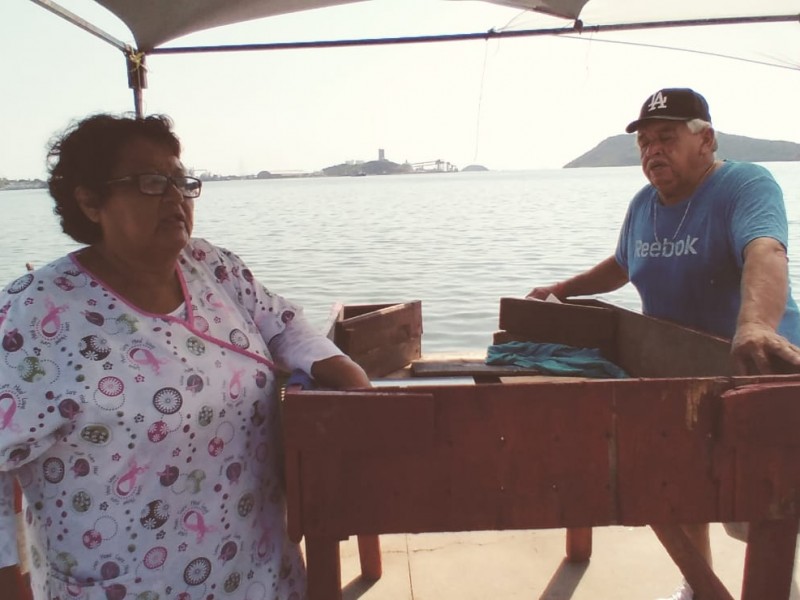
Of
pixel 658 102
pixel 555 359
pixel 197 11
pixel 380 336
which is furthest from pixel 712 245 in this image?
pixel 197 11

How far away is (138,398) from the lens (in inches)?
57.1

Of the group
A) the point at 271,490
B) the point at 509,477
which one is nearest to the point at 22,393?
the point at 271,490

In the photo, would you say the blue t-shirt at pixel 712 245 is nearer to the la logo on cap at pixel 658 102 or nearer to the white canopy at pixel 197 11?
the la logo on cap at pixel 658 102

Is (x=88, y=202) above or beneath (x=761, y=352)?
above

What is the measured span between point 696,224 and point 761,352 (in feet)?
2.95

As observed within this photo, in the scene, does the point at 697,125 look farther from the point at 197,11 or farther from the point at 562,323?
the point at 197,11

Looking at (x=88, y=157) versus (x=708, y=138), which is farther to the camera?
(x=708, y=138)

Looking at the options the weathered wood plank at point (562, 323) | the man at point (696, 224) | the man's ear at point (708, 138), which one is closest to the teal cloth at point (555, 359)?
the weathered wood plank at point (562, 323)

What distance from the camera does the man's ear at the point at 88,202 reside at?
5.34 feet

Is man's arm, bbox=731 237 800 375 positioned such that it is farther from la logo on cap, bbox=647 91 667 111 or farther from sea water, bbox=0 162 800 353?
sea water, bbox=0 162 800 353

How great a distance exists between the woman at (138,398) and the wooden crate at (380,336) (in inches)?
35.2

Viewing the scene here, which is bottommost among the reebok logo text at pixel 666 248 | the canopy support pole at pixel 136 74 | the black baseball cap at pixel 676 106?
the reebok logo text at pixel 666 248

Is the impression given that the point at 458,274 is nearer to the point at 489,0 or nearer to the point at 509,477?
the point at 489,0

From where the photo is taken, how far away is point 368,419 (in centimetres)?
138
